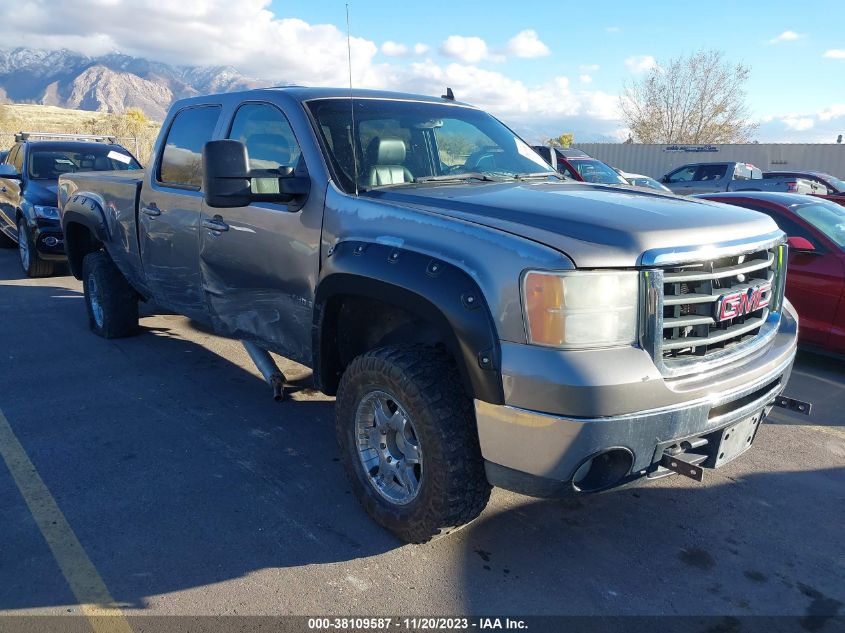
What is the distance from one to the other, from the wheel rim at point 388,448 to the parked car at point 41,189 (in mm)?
7063

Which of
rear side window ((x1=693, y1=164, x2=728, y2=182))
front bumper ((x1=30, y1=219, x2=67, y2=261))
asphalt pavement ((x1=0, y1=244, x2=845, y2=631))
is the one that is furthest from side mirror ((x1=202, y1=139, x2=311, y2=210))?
rear side window ((x1=693, y1=164, x2=728, y2=182))

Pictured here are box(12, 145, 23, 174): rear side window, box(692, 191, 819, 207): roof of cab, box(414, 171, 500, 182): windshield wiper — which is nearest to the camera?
box(414, 171, 500, 182): windshield wiper

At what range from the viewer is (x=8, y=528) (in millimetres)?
3156

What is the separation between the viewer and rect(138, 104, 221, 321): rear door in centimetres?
437

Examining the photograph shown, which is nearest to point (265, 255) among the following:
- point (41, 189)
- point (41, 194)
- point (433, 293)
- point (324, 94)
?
point (324, 94)

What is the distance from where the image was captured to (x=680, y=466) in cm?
258

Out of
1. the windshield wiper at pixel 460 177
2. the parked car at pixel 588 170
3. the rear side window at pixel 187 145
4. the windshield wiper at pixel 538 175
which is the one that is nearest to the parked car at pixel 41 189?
the rear side window at pixel 187 145

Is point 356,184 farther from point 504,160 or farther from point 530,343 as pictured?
point 530,343

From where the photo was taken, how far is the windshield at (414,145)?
3506mm

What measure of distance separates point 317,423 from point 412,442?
1602mm

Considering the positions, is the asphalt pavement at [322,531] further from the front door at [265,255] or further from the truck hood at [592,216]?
the truck hood at [592,216]

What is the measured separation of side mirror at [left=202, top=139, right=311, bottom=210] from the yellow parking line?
167 centimetres

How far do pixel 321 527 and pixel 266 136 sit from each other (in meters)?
2.15

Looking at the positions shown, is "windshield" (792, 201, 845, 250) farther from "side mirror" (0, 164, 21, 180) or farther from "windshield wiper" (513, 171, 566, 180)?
"side mirror" (0, 164, 21, 180)
